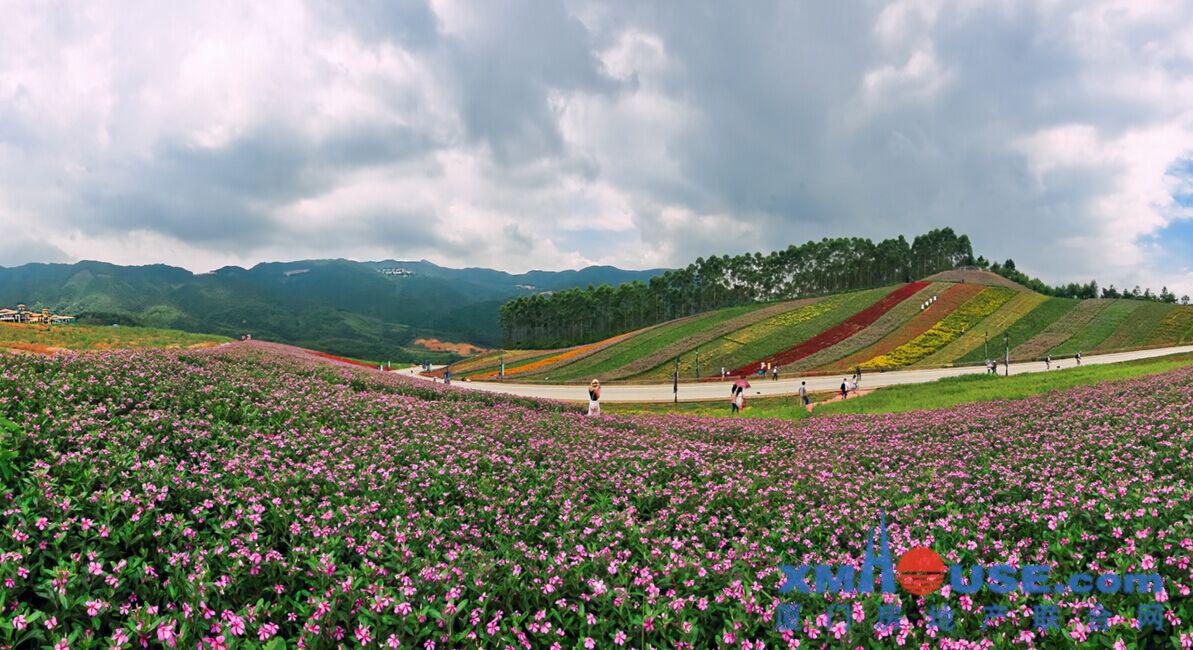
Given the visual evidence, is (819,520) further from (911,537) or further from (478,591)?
(478,591)

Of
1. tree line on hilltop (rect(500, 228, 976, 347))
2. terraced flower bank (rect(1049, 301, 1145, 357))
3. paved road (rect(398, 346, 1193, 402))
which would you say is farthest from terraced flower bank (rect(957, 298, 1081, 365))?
tree line on hilltop (rect(500, 228, 976, 347))

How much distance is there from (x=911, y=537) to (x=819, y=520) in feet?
3.02

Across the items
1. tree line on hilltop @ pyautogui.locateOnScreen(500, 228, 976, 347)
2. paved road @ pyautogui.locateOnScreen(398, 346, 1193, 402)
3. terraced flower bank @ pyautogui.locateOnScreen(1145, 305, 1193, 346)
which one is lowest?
paved road @ pyautogui.locateOnScreen(398, 346, 1193, 402)

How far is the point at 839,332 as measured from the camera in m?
55.0

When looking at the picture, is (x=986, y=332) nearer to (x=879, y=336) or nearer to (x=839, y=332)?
(x=879, y=336)

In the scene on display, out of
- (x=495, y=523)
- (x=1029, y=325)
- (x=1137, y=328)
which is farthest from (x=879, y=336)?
(x=495, y=523)

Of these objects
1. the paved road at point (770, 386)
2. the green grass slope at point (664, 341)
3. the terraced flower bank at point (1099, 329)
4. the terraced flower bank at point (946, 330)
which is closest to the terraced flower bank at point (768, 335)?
the green grass slope at point (664, 341)

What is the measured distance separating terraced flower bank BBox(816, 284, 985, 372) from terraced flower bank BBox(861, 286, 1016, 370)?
0.51 meters

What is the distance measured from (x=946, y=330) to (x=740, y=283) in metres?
57.7

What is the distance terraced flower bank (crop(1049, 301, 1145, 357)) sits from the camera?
159 ft

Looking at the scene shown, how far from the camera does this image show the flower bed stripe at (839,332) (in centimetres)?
4912

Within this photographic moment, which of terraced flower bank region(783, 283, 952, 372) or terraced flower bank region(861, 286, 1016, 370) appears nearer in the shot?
terraced flower bank region(861, 286, 1016, 370)

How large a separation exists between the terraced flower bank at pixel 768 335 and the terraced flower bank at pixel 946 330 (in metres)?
8.81

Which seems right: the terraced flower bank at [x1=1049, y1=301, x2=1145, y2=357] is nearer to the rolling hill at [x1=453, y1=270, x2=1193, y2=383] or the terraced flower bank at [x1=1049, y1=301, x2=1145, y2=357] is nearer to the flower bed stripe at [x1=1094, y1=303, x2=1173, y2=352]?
the rolling hill at [x1=453, y1=270, x2=1193, y2=383]
